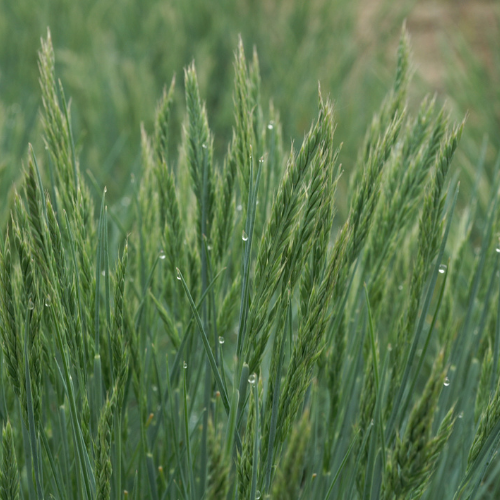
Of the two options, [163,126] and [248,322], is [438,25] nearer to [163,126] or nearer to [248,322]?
[163,126]

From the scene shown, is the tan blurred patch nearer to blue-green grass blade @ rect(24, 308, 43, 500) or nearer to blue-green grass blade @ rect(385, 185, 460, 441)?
blue-green grass blade @ rect(385, 185, 460, 441)

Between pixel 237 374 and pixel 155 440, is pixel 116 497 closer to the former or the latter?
pixel 155 440

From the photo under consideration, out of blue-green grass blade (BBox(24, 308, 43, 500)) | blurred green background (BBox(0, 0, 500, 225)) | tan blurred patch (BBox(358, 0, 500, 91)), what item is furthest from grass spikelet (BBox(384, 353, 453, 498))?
tan blurred patch (BBox(358, 0, 500, 91))

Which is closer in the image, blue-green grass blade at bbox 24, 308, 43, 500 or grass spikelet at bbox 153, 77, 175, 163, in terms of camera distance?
blue-green grass blade at bbox 24, 308, 43, 500

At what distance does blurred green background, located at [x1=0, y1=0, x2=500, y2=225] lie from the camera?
2.21 m

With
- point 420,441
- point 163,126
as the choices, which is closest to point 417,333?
point 420,441

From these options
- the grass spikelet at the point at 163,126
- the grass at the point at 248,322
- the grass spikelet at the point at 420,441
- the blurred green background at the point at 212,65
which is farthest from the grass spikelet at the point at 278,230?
the blurred green background at the point at 212,65

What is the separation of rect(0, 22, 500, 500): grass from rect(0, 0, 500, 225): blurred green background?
1.05 m

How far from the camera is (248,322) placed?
0.59m

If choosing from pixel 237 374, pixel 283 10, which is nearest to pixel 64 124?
pixel 237 374

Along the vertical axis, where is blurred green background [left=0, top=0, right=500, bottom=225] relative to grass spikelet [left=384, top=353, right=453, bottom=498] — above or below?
above

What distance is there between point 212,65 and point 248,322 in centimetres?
213

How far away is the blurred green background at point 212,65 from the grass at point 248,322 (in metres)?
1.05

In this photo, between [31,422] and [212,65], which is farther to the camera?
[212,65]
